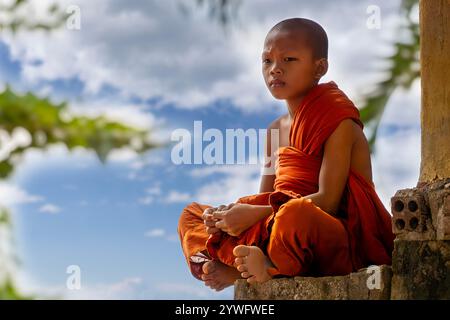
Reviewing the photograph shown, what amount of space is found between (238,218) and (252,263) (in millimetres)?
190

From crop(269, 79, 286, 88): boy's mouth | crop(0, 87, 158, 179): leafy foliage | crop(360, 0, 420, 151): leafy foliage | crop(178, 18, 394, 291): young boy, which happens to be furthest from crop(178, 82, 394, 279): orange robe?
crop(360, 0, 420, 151): leafy foliage

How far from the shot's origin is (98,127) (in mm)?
1968

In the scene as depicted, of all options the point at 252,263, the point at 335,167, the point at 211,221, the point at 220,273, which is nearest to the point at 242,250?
the point at 252,263

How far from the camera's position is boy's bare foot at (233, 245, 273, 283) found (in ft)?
9.00

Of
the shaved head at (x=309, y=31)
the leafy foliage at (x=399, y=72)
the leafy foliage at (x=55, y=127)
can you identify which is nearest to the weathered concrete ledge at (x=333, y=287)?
the shaved head at (x=309, y=31)

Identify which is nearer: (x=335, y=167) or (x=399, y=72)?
(x=335, y=167)

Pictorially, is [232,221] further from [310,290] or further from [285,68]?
[285,68]

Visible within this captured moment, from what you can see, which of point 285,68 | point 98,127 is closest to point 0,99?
point 98,127

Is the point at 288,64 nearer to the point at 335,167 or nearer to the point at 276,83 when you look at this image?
the point at 276,83

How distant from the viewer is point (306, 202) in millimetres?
2740

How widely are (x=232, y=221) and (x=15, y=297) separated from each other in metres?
0.88

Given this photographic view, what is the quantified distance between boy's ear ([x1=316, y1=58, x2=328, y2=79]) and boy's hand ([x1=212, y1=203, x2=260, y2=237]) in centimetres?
63

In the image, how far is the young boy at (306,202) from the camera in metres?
2.77

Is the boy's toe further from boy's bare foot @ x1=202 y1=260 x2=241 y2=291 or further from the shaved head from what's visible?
the shaved head
